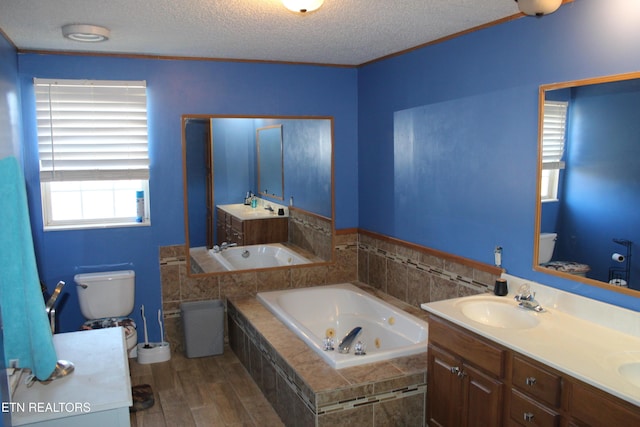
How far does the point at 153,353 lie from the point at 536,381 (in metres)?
3.02

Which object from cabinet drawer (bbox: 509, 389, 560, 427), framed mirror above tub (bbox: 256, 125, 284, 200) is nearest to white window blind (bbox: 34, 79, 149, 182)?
framed mirror above tub (bbox: 256, 125, 284, 200)

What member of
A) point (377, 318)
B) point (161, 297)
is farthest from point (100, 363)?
point (377, 318)

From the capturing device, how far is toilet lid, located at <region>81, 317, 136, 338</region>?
395cm

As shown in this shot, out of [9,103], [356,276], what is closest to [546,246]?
[356,276]

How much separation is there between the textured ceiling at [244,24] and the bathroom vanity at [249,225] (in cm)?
129

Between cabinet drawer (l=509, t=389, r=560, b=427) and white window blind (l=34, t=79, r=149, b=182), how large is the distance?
3134 millimetres

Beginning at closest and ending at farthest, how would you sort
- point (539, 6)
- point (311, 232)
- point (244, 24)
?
1. point (539, 6)
2. point (244, 24)
3. point (311, 232)

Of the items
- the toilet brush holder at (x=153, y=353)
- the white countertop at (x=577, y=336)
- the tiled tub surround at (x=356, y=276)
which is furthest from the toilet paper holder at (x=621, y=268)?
the toilet brush holder at (x=153, y=353)

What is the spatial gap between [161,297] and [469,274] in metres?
2.46

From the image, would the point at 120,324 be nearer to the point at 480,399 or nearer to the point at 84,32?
the point at 84,32

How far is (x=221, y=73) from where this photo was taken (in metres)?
4.35

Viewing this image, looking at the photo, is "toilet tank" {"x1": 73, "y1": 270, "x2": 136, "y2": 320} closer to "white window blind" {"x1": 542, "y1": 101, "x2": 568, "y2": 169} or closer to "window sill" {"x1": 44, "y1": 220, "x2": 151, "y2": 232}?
"window sill" {"x1": 44, "y1": 220, "x2": 151, "y2": 232}

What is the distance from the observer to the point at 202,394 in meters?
3.70

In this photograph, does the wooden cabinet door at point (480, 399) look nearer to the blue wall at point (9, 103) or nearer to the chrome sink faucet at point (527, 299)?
the chrome sink faucet at point (527, 299)
